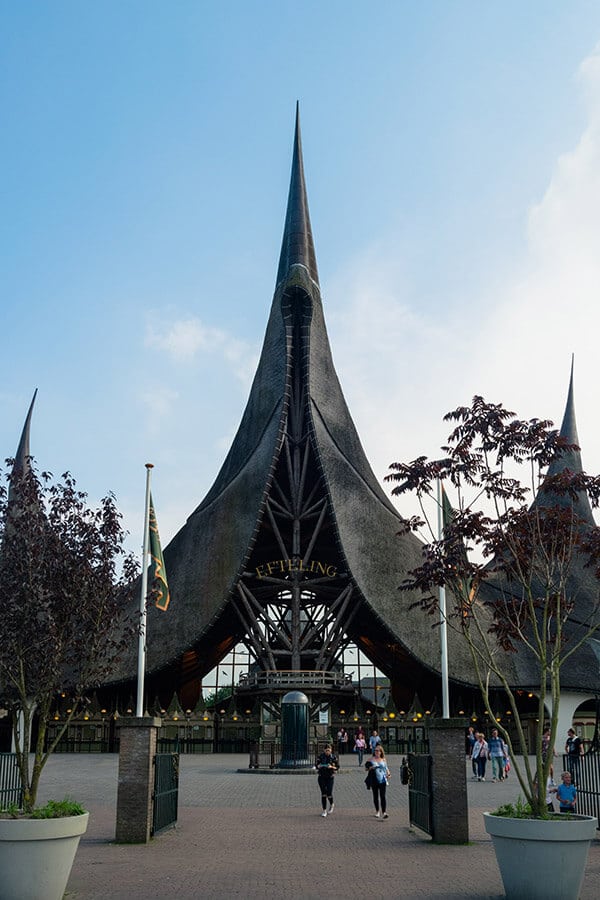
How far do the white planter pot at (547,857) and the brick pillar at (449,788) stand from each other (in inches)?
148

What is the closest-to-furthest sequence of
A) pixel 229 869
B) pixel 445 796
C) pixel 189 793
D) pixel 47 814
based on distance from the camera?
pixel 47 814 < pixel 229 869 < pixel 445 796 < pixel 189 793

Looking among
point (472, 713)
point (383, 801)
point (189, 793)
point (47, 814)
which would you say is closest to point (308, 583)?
point (472, 713)

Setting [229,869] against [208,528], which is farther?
[208,528]

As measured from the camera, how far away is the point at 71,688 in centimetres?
1250

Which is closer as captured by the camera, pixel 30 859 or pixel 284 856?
pixel 30 859

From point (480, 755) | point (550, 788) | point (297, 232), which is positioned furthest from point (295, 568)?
point (550, 788)

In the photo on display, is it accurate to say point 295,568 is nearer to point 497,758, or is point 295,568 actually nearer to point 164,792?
point 497,758

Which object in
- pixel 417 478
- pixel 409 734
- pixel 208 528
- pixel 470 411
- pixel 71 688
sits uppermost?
pixel 208 528

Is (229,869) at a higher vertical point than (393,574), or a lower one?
lower

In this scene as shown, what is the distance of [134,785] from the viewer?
1280 centimetres

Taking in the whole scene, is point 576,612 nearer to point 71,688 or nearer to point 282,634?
point 282,634

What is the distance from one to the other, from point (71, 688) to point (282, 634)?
107 feet

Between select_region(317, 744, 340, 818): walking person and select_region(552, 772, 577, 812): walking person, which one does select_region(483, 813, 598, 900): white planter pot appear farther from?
select_region(317, 744, 340, 818): walking person

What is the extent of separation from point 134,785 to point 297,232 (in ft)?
147
